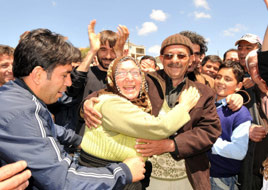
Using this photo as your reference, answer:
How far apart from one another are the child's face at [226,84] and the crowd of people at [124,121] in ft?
0.06

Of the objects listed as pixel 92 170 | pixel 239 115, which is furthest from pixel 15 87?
pixel 239 115

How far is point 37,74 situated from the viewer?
5.49ft

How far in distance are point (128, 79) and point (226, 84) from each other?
211 cm

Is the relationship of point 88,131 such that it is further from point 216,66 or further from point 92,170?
point 216,66

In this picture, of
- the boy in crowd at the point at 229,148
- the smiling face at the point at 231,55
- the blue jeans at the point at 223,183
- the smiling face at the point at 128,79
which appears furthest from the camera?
the smiling face at the point at 231,55

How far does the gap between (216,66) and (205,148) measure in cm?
422

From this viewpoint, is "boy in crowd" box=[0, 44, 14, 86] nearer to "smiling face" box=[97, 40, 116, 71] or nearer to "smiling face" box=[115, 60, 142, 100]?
"smiling face" box=[97, 40, 116, 71]

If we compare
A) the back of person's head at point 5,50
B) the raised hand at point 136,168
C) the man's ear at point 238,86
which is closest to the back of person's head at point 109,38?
the back of person's head at point 5,50

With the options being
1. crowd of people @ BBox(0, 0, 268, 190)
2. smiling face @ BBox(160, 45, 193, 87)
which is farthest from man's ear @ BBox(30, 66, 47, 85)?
smiling face @ BBox(160, 45, 193, 87)

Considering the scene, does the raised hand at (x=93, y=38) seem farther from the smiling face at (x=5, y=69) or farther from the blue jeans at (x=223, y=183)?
the blue jeans at (x=223, y=183)

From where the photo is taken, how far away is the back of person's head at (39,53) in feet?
5.46

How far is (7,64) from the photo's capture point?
13.7 feet

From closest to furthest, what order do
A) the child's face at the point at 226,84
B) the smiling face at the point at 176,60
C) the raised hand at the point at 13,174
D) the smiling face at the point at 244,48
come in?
the raised hand at the point at 13,174
the smiling face at the point at 176,60
the child's face at the point at 226,84
the smiling face at the point at 244,48

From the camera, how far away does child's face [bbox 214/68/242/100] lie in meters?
3.60
